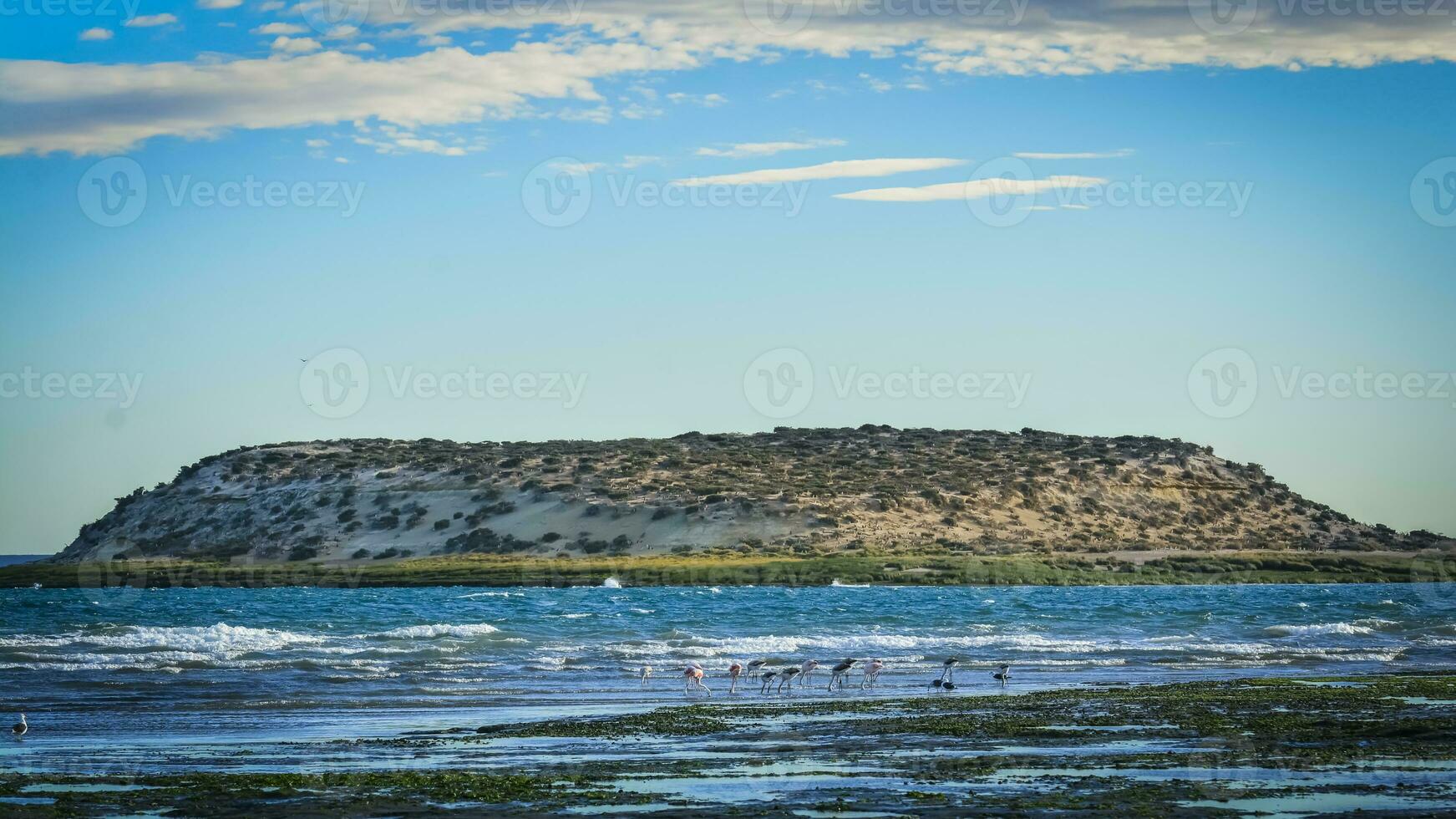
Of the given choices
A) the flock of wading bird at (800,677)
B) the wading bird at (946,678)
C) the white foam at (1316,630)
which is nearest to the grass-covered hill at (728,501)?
the white foam at (1316,630)

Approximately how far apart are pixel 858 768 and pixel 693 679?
14137mm

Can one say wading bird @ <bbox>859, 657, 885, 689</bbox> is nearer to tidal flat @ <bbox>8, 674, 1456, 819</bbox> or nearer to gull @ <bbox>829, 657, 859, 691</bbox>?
gull @ <bbox>829, 657, 859, 691</bbox>

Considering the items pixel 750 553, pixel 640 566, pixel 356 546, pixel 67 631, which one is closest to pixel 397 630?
pixel 67 631

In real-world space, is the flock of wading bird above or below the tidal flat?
below

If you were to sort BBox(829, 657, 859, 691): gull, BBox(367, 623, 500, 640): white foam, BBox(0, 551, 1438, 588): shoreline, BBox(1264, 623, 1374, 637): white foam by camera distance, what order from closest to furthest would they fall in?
BBox(829, 657, 859, 691): gull < BBox(367, 623, 500, 640): white foam < BBox(1264, 623, 1374, 637): white foam < BBox(0, 551, 1438, 588): shoreline

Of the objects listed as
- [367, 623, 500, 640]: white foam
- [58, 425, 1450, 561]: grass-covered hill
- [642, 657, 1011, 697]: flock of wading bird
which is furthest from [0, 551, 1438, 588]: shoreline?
[642, 657, 1011, 697]: flock of wading bird

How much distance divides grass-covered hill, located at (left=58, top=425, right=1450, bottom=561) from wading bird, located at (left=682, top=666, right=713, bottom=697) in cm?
8098

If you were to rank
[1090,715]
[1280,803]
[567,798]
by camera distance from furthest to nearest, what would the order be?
[1090,715], [567,798], [1280,803]

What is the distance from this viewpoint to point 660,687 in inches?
1230

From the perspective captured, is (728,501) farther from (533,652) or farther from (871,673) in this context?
(871,673)

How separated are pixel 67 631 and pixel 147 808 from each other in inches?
1295

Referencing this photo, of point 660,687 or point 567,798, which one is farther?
point 660,687

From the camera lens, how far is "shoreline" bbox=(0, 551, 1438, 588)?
315 ft

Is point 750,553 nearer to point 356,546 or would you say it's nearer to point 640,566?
point 640,566
